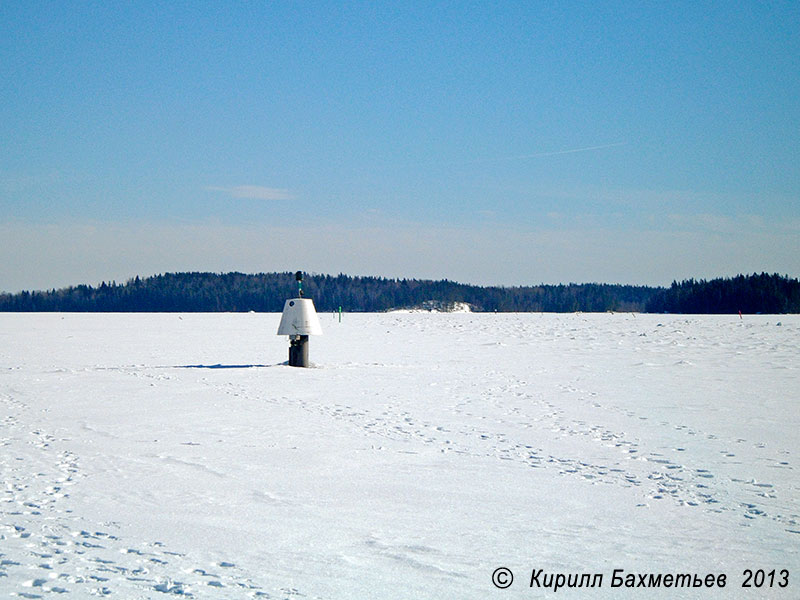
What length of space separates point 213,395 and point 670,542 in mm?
10306

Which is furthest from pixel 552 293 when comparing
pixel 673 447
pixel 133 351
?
pixel 673 447

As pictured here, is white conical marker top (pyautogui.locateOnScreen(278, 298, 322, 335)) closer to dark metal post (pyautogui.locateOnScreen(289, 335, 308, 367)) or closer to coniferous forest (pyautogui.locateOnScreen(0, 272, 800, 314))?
dark metal post (pyautogui.locateOnScreen(289, 335, 308, 367))

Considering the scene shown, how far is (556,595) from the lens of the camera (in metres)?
4.60

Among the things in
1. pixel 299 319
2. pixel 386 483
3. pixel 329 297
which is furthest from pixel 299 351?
pixel 329 297

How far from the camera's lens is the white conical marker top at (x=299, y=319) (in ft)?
61.5

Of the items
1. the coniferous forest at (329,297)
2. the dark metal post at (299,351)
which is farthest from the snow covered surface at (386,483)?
the coniferous forest at (329,297)

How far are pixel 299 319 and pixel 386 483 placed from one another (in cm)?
1174

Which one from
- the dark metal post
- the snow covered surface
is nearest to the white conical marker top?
the dark metal post

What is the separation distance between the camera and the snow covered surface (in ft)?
16.2

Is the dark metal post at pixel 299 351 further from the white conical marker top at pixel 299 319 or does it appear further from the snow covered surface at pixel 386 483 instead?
the snow covered surface at pixel 386 483

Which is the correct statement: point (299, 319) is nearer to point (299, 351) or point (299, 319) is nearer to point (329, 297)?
point (299, 351)

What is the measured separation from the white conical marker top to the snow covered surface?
231 centimetres

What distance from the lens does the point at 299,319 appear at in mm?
18766

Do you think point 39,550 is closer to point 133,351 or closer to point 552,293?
point 133,351
